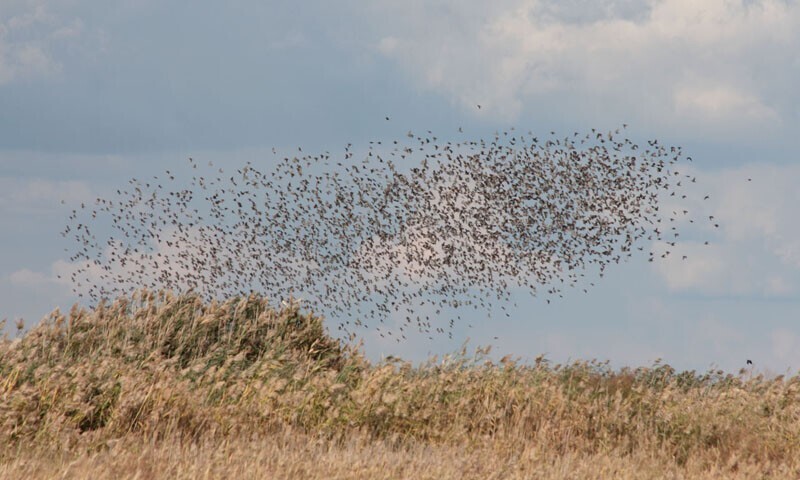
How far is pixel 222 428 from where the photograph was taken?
866cm

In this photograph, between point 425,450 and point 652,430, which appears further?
point 652,430

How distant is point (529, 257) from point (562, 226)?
0.97 metres

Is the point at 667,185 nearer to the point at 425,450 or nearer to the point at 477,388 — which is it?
the point at 477,388

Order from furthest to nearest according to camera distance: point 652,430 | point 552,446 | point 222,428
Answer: point 652,430 < point 552,446 < point 222,428

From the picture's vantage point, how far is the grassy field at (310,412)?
23.8ft

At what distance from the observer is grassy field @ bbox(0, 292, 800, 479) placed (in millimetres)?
7262

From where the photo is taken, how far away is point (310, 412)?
9.47 m

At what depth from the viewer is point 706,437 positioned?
10539 mm

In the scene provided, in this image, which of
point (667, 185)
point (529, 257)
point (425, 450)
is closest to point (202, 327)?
point (425, 450)

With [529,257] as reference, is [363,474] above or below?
below

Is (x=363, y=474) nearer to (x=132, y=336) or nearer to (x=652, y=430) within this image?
(x=652, y=430)

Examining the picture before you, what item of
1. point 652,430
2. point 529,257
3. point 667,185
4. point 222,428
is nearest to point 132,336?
point 222,428

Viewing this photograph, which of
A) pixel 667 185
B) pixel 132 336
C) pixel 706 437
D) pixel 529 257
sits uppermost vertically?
pixel 667 185

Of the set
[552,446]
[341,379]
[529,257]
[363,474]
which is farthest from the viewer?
[529,257]
